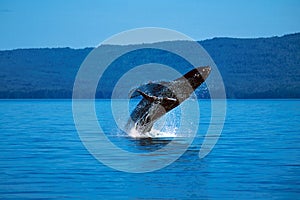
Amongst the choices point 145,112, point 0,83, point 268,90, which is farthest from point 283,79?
point 145,112

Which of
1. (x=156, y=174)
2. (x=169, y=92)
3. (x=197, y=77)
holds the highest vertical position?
(x=197, y=77)

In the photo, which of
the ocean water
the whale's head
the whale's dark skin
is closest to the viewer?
the ocean water

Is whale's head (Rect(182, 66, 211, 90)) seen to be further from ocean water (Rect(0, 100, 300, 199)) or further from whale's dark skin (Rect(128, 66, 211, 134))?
ocean water (Rect(0, 100, 300, 199))

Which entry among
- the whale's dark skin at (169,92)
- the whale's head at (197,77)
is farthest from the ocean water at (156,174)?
the whale's head at (197,77)

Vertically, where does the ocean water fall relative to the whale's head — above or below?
below

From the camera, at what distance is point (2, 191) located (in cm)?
997

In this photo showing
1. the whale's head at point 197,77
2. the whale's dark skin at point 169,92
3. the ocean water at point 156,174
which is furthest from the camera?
the whale's head at point 197,77

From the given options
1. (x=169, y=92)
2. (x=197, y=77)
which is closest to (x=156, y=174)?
(x=169, y=92)

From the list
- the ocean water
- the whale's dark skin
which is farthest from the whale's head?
the ocean water

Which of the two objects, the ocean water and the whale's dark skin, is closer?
the ocean water

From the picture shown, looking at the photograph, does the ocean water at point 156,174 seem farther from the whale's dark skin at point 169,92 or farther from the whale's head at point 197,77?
the whale's head at point 197,77

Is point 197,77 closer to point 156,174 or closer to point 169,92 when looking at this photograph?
point 169,92

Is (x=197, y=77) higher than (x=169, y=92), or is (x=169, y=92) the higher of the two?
(x=197, y=77)

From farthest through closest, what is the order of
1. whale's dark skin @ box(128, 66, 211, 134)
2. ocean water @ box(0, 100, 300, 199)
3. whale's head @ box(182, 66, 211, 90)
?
whale's head @ box(182, 66, 211, 90), whale's dark skin @ box(128, 66, 211, 134), ocean water @ box(0, 100, 300, 199)
